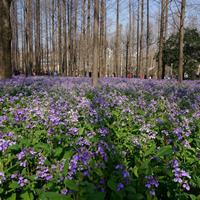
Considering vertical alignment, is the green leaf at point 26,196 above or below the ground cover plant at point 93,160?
below

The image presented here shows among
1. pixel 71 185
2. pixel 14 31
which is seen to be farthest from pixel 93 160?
pixel 14 31

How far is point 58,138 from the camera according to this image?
10.3 ft

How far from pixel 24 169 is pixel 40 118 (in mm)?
1387

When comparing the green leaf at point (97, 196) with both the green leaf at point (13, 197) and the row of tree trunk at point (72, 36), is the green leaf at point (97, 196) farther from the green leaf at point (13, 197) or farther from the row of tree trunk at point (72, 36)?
the row of tree trunk at point (72, 36)

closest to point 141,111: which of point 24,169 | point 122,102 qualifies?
point 122,102

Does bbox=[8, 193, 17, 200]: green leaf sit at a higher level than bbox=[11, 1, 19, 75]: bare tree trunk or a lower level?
lower

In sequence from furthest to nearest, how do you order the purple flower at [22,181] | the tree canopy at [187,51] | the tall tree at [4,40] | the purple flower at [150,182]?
the tree canopy at [187,51], the tall tree at [4,40], the purple flower at [22,181], the purple flower at [150,182]


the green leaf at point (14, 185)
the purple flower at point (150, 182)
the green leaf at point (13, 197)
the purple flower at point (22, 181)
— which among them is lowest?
the green leaf at point (13, 197)

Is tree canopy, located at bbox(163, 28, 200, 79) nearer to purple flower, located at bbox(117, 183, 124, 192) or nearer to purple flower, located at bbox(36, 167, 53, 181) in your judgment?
purple flower, located at bbox(36, 167, 53, 181)

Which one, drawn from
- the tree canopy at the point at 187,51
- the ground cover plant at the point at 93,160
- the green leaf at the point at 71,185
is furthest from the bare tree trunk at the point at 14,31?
the green leaf at the point at 71,185

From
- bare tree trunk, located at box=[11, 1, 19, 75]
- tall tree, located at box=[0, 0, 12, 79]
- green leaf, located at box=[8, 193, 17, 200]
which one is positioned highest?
bare tree trunk, located at box=[11, 1, 19, 75]

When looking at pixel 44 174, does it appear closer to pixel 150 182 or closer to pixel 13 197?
pixel 13 197

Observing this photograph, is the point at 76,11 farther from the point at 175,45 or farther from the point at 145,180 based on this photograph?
the point at 145,180

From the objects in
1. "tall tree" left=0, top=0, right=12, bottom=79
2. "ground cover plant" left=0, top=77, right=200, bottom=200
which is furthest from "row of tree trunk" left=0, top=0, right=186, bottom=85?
"ground cover plant" left=0, top=77, right=200, bottom=200
